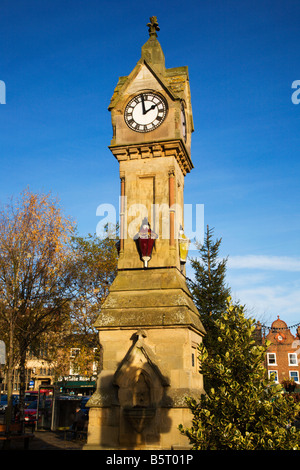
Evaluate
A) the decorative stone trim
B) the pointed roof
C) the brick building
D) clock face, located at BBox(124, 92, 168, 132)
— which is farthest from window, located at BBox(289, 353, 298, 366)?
clock face, located at BBox(124, 92, 168, 132)

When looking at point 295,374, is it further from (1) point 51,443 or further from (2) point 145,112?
(2) point 145,112

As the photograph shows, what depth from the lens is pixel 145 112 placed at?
1712cm

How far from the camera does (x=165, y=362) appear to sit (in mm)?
13953

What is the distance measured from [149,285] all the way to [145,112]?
6508 mm

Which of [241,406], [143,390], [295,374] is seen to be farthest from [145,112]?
[295,374]

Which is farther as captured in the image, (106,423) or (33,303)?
(33,303)

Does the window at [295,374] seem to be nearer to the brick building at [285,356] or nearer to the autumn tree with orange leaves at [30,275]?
the brick building at [285,356]

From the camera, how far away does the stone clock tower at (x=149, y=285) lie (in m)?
13.4

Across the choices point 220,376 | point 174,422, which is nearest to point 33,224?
point 174,422

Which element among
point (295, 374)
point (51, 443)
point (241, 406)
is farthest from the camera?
point (295, 374)

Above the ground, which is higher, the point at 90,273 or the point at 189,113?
the point at 189,113

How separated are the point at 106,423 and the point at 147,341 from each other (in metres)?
2.67

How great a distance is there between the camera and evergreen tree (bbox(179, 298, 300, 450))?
773 cm
